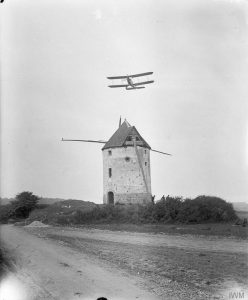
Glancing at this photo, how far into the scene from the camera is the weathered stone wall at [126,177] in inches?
1340

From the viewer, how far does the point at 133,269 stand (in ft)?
34.7

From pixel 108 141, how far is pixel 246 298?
29.6 m

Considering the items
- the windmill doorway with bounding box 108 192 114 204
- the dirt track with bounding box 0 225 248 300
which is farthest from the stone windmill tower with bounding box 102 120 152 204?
the dirt track with bounding box 0 225 248 300

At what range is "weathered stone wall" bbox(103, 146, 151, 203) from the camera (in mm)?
34031

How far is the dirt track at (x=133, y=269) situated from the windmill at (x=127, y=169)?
17.7 meters

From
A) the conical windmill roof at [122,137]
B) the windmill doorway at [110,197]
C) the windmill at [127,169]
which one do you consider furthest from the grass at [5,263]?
the conical windmill roof at [122,137]

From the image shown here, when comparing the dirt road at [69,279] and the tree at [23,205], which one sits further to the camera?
the tree at [23,205]

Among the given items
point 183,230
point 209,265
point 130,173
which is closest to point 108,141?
point 130,173

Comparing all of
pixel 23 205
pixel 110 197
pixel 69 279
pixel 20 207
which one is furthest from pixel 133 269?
pixel 20 207

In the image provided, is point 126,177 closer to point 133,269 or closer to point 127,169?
point 127,169

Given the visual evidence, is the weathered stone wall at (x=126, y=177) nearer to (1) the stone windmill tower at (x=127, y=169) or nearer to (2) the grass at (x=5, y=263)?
(1) the stone windmill tower at (x=127, y=169)

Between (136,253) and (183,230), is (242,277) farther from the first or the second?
(183,230)

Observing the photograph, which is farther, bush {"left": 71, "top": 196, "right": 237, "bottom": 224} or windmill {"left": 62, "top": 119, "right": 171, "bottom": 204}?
windmill {"left": 62, "top": 119, "right": 171, "bottom": 204}

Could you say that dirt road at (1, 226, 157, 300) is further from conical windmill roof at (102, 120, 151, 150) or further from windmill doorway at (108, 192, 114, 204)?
conical windmill roof at (102, 120, 151, 150)
